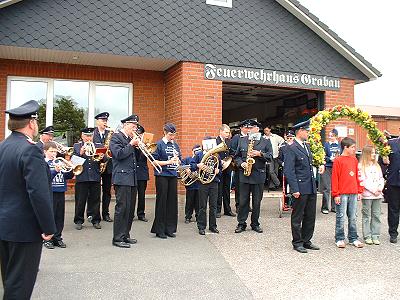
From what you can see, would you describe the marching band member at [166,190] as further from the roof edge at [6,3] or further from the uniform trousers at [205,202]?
the roof edge at [6,3]

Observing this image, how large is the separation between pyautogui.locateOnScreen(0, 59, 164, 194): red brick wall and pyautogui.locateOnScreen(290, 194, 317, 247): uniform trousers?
571 cm

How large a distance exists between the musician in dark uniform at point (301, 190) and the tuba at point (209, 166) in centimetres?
153

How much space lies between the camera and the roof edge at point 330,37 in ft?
38.3

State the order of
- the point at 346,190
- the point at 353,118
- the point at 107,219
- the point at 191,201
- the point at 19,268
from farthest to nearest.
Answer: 1. the point at 191,201
2. the point at 107,219
3. the point at 353,118
4. the point at 346,190
5. the point at 19,268

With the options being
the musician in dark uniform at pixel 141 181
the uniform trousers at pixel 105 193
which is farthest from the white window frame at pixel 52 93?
the musician in dark uniform at pixel 141 181

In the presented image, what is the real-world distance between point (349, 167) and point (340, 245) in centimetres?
139

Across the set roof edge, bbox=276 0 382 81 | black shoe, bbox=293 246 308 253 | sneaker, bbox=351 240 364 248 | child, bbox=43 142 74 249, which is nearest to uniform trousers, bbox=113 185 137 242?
child, bbox=43 142 74 249

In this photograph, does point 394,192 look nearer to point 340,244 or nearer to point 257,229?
point 340,244

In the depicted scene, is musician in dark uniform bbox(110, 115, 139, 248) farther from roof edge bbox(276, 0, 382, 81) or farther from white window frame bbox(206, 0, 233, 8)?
roof edge bbox(276, 0, 382, 81)

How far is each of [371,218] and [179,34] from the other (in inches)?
257

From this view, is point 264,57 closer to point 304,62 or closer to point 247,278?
point 304,62

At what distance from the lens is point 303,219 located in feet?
23.0

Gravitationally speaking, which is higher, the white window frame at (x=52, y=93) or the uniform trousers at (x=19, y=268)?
the white window frame at (x=52, y=93)

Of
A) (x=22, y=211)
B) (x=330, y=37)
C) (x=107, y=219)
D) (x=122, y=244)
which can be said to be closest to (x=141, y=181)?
(x=107, y=219)
